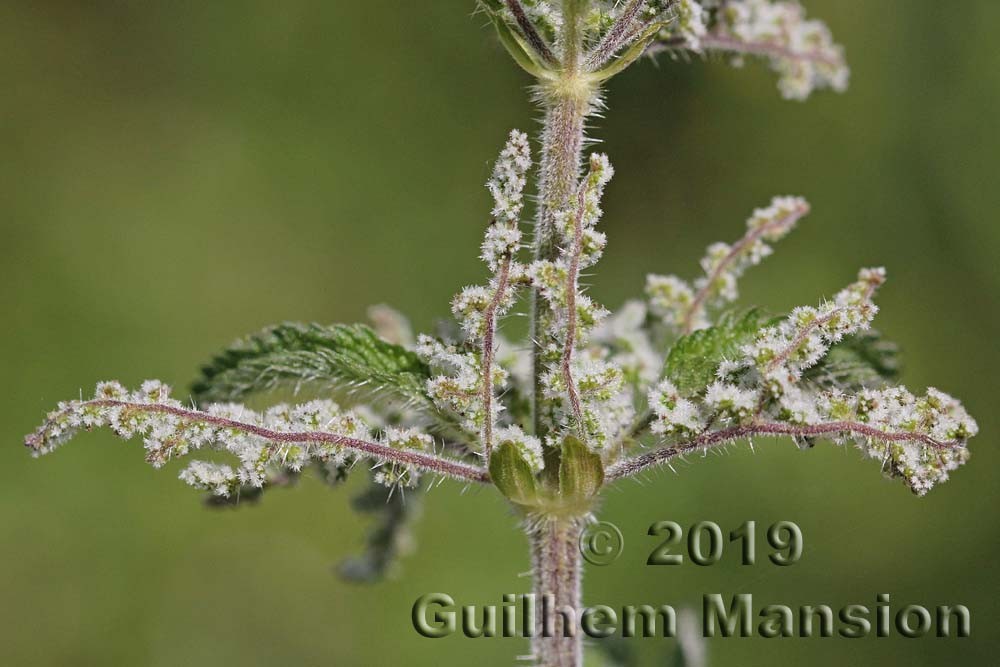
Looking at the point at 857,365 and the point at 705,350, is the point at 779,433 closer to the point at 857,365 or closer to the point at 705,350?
the point at 705,350

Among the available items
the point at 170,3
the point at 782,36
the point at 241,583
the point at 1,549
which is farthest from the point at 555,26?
the point at 170,3

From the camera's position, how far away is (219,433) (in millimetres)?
2182

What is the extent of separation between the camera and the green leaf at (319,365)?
2424mm

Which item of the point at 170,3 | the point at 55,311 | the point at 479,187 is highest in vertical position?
the point at 170,3

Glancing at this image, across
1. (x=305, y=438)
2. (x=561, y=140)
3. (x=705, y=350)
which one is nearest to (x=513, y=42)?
(x=561, y=140)

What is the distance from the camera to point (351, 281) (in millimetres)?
7426

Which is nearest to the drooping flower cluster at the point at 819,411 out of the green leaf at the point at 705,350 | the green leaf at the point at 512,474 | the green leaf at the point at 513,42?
the green leaf at the point at 705,350

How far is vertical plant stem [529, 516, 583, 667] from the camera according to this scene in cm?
238

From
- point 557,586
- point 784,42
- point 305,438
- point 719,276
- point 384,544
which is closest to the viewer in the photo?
point 305,438

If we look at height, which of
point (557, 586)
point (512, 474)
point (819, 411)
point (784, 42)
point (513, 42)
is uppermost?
point (784, 42)

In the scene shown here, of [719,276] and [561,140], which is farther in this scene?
[719,276]

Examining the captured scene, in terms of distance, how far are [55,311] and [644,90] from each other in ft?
13.7

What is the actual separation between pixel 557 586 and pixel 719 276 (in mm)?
955

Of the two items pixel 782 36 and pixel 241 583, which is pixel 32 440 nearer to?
pixel 782 36
